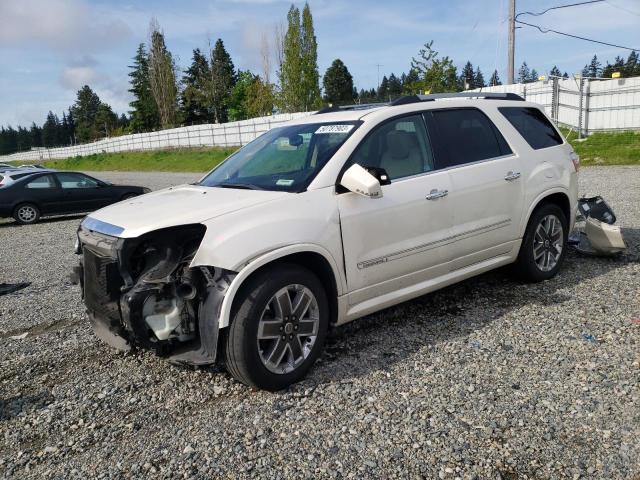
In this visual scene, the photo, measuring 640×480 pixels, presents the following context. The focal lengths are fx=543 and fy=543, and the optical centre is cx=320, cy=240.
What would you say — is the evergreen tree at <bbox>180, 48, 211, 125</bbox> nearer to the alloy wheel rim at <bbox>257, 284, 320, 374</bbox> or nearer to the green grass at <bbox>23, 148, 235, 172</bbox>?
the green grass at <bbox>23, 148, 235, 172</bbox>

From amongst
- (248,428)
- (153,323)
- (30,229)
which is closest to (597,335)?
(248,428)

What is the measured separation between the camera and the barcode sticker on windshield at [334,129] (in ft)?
14.1

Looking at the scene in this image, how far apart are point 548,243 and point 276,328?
11.2ft

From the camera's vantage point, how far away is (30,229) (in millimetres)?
13031

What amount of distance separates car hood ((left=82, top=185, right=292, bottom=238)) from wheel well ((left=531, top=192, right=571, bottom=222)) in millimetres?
3123

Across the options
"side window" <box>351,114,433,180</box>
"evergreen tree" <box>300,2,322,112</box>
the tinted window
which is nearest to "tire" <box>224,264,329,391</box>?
"side window" <box>351,114,433,180</box>

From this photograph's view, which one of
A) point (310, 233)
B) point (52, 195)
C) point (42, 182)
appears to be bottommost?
point (52, 195)

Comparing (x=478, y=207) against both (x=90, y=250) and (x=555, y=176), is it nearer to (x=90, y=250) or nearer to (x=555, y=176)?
(x=555, y=176)

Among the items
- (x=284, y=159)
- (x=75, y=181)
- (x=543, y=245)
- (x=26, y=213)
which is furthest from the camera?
(x=75, y=181)

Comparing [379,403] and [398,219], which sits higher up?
[398,219]

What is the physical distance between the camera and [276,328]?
11.8 feet

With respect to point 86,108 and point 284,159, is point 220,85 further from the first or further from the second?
point 284,159

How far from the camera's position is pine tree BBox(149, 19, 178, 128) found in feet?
224

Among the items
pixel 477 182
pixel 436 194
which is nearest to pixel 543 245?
pixel 477 182
